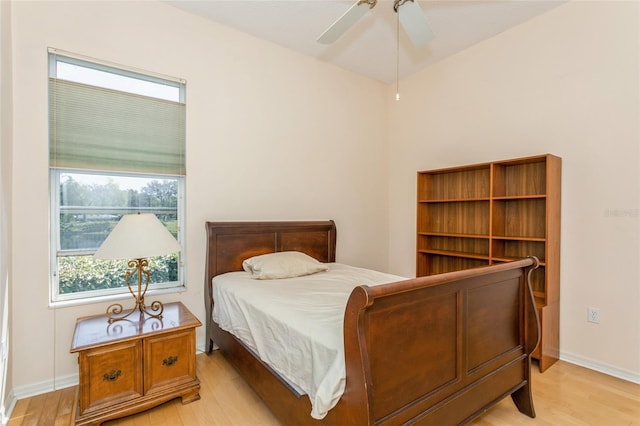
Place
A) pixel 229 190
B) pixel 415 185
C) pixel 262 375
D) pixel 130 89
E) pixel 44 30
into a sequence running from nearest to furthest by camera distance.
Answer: pixel 262 375, pixel 44 30, pixel 130 89, pixel 229 190, pixel 415 185

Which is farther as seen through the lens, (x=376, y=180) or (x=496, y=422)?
(x=376, y=180)

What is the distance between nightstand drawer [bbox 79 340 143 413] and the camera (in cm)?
174

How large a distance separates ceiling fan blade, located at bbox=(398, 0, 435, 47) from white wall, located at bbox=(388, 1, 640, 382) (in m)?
1.33

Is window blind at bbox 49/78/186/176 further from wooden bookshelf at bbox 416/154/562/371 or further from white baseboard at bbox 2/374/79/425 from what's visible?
wooden bookshelf at bbox 416/154/562/371

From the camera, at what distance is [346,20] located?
2.15 metres

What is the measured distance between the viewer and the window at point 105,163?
2.26 m

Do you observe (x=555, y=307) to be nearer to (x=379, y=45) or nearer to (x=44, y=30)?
(x=379, y=45)

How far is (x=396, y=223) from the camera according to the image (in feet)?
13.8

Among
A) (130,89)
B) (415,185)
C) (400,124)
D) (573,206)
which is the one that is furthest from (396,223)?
(130,89)

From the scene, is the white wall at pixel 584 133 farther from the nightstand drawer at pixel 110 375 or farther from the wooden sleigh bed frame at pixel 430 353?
the nightstand drawer at pixel 110 375

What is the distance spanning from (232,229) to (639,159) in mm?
3275

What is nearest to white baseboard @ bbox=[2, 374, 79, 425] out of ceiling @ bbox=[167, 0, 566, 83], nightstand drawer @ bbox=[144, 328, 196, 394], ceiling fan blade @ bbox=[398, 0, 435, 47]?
nightstand drawer @ bbox=[144, 328, 196, 394]

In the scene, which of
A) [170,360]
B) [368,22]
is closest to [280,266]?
[170,360]

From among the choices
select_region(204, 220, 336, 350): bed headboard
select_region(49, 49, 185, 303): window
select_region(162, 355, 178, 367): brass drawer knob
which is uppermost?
select_region(49, 49, 185, 303): window
